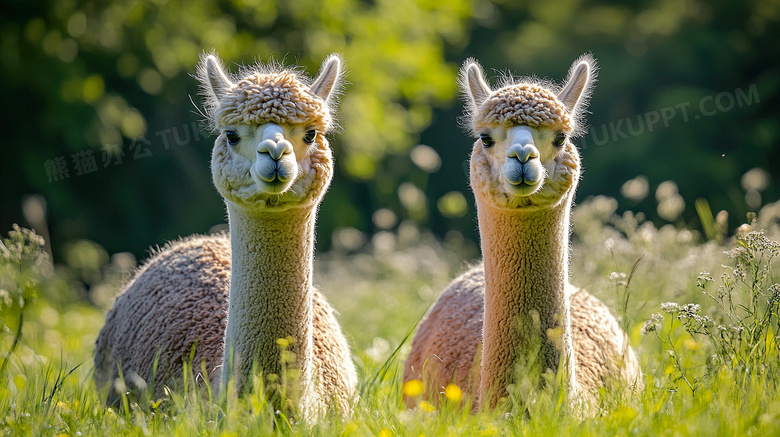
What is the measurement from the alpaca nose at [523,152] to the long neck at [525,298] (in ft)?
1.09

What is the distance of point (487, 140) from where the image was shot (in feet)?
11.6

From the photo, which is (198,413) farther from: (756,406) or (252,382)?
(756,406)

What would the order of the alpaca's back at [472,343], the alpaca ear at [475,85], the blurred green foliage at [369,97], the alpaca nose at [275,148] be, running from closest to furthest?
1. the alpaca nose at [275,148]
2. the alpaca ear at [475,85]
3. the alpaca's back at [472,343]
4. the blurred green foliage at [369,97]

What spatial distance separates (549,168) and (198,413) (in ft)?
6.33

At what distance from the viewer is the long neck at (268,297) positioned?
3381 millimetres

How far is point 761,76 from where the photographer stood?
45.0 ft

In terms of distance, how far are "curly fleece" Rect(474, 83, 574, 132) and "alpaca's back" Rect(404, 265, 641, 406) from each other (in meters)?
1.14

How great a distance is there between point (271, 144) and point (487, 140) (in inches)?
42.3

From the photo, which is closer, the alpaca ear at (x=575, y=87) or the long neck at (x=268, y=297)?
the long neck at (x=268, y=297)

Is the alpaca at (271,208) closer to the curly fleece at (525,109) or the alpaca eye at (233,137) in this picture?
the alpaca eye at (233,137)

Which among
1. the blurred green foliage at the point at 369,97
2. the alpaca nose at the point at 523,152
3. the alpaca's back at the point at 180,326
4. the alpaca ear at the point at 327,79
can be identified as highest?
the blurred green foliage at the point at 369,97

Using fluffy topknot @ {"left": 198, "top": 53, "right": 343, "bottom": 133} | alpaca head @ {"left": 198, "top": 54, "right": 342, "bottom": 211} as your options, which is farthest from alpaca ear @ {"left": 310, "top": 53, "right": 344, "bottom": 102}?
alpaca head @ {"left": 198, "top": 54, "right": 342, "bottom": 211}

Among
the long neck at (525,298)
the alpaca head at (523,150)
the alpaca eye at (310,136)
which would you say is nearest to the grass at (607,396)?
the long neck at (525,298)

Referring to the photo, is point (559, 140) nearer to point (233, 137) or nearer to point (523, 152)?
point (523, 152)
